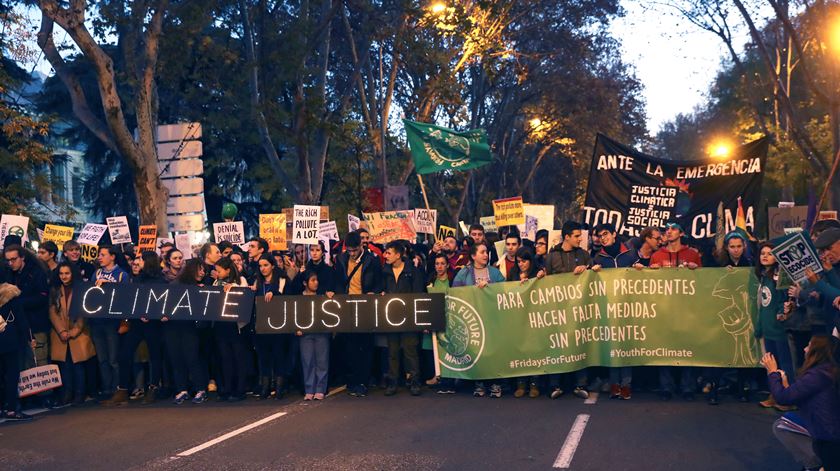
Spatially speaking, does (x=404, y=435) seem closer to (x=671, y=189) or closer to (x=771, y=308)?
(x=771, y=308)

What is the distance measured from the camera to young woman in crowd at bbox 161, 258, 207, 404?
12312 mm

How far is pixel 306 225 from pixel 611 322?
6.80 m

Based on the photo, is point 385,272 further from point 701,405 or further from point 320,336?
point 701,405

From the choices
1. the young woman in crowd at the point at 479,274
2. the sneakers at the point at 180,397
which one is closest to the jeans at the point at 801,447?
the young woman in crowd at the point at 479,274

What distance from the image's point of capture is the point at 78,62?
32.8 m

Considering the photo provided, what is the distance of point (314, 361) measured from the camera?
12.5 metres

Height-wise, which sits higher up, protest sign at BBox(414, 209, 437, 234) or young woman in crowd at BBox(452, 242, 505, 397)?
protest sign at BBox(414, 209, 437, 234)

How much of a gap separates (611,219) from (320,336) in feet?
13.4

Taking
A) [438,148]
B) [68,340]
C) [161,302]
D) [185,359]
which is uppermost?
[438,148]

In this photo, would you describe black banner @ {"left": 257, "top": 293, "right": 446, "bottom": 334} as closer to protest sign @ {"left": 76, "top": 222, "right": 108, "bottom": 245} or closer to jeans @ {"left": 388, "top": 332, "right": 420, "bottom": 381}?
jeans @ {"left": 388, "top": 332, "right": 420, "bottom": 381}

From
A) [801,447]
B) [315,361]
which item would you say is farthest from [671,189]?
[801,447]

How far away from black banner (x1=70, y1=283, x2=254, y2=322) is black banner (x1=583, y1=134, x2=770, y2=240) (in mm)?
4716

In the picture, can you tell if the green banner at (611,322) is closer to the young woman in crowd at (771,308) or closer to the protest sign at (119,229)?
the young woman in crowd at (771,308)

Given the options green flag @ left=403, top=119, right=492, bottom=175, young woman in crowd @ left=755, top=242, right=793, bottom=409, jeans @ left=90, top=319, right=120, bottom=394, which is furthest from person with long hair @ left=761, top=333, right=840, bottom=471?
green flag @ left=403, top=119, right=492, bottom=175
